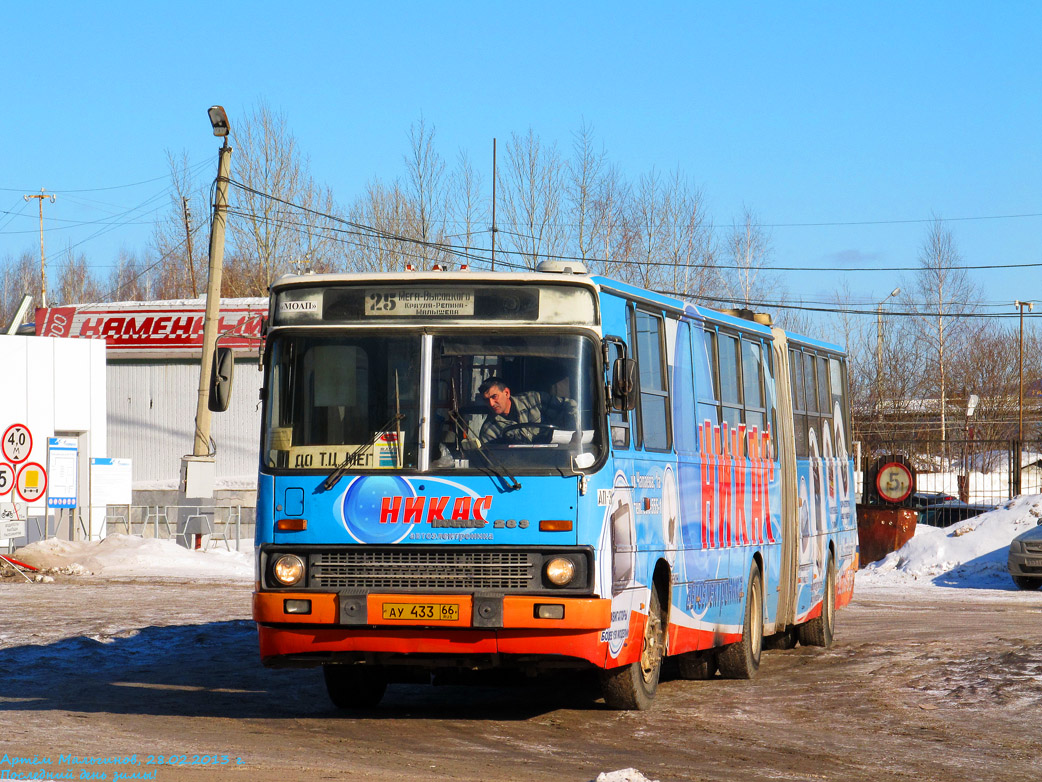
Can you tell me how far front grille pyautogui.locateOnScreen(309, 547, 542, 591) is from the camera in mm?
8945

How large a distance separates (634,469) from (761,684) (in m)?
3.53

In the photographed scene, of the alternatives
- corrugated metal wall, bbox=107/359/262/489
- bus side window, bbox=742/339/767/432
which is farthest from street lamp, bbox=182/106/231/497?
corrugated metal wall, bbox=107/359/262/489

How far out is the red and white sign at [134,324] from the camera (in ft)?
150

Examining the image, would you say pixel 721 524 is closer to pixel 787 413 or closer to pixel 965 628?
pixel 787 413

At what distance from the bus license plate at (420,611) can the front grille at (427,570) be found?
0.36ft

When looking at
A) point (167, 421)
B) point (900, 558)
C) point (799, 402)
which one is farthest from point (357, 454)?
point (167, 421)

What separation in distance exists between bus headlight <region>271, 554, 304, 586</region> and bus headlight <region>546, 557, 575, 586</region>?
1.55 meters

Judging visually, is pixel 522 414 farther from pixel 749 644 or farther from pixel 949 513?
pixel 949 513

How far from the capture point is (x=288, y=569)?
912 centimetres

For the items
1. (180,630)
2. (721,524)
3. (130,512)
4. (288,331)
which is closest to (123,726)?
(288,331)

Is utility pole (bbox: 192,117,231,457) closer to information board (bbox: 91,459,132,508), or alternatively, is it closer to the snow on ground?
the snow on ground

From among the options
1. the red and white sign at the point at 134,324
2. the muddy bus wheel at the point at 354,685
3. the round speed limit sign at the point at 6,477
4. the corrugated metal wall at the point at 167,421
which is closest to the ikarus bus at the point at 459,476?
the muddy bus wheel at the point at 354,685

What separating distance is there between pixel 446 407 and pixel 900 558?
20684mm

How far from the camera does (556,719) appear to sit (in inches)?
393
